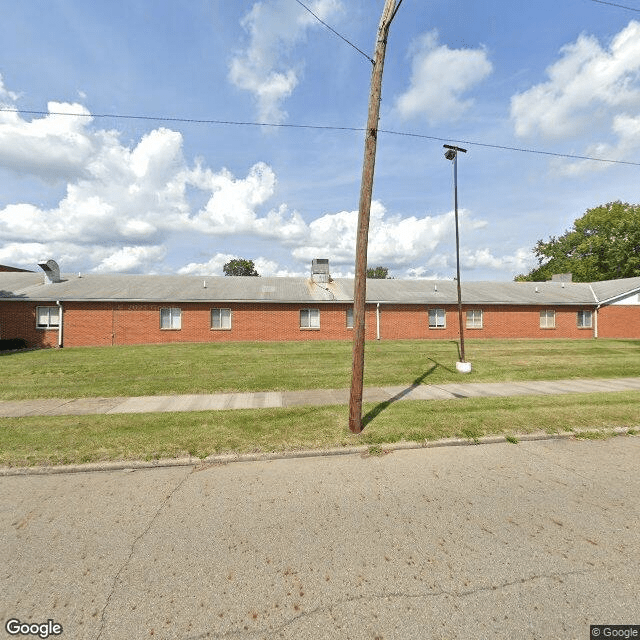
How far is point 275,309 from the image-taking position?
2162 centimetres

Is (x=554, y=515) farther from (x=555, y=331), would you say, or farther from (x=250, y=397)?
(x=555, y=331)

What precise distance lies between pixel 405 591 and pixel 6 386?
41.9 feet

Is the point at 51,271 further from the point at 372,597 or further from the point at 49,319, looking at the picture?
the point at 372,597

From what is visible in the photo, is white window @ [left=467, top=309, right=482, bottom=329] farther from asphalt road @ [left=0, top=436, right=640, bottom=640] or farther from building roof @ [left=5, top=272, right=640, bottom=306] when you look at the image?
asphalt road @ [left=0, top=436, right=640, bottom=640]

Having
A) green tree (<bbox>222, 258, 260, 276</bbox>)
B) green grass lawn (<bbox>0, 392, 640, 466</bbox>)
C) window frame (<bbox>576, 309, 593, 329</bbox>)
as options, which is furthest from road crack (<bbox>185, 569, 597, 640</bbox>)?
green tree (<bbox>222, 258, 260, 276</bbox>)

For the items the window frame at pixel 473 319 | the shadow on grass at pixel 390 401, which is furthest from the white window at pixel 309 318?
the window frame at pixel 473 319

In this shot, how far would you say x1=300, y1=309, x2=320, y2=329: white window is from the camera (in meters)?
22.0

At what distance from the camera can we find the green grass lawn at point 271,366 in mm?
10484

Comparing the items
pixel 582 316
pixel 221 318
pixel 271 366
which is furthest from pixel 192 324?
pixel 582 316

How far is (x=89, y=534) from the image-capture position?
12.1ft

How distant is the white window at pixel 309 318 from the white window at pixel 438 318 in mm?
7929

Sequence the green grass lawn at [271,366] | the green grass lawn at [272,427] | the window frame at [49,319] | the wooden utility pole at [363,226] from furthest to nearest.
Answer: the window frame at [49,319]
the green grass lawn at [271,366]
the wooden utility pole at [363,226]
the green grass lawn at [272,427]

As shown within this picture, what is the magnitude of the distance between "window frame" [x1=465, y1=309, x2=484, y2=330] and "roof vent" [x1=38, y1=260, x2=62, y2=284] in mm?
Result: 28253
